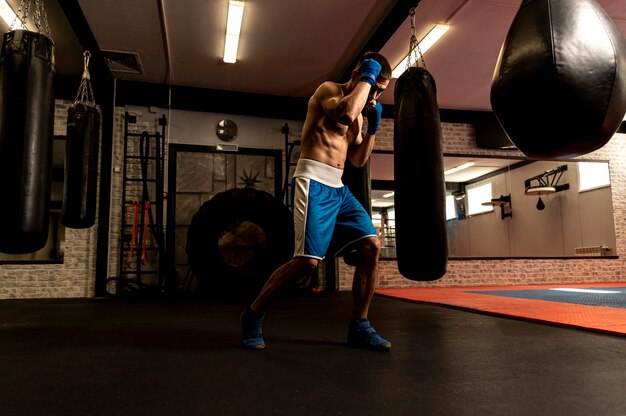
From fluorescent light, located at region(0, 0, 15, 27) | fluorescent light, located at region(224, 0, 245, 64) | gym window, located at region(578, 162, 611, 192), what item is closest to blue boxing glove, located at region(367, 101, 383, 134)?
fluorescent light, located at region(224, 0, 245, 64)

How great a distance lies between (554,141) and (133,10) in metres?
4.67

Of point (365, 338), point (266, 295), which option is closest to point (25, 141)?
point (266, 295)

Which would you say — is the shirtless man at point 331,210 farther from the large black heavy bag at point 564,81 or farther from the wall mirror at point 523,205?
the wall mirror at point 523,205

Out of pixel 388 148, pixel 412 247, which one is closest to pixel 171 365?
pixel 412 247

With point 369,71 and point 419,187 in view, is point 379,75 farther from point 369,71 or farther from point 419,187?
Result: point 419,187

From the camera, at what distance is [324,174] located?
7.47 ft

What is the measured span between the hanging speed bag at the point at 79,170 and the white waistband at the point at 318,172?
2.15 metres

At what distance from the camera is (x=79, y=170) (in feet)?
11.4

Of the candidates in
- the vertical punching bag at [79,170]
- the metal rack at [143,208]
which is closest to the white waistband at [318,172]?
the vertical punching bag at [79,170]

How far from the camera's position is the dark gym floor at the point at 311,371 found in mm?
1275

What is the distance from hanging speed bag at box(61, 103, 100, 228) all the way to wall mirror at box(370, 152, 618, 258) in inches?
181

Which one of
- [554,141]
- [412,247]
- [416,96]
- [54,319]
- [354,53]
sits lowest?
[54,319]

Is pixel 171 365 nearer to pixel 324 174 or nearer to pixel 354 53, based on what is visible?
pixel 324 174

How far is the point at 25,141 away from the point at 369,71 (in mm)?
1565
